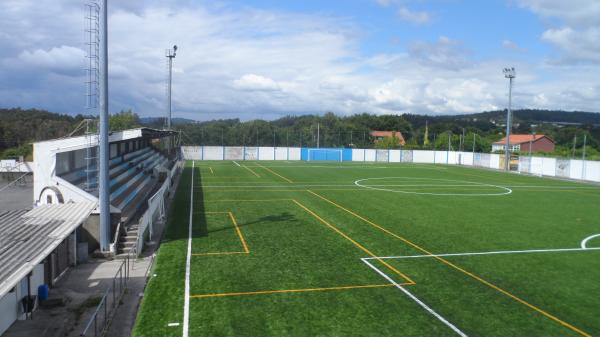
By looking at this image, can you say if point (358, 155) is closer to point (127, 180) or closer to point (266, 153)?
point (266, 153)

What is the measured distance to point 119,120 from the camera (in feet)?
313

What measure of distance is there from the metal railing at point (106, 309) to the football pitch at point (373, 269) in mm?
734

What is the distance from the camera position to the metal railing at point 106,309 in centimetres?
994

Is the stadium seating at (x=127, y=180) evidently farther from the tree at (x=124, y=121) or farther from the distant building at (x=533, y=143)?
the distant building at (x=533, y=143)

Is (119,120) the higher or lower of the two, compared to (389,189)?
higher

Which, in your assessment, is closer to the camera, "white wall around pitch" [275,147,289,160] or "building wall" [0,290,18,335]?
"building wall" [0,290,18,335]

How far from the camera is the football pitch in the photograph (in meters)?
11.0

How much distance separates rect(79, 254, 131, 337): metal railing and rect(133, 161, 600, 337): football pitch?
2.41ft

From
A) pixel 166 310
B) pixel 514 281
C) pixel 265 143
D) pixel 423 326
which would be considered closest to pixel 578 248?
pixel 514 281

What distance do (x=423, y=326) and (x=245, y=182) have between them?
3039 cm

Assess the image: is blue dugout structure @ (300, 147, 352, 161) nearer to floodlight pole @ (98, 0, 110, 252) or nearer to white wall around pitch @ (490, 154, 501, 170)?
white wall around pitch @ (490, 154, 501, 170)

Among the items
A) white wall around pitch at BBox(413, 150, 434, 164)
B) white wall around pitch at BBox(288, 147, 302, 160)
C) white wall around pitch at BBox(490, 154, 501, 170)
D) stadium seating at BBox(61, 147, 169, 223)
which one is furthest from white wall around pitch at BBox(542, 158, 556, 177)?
stadium seating at BBox(61, 147, 169, 223)

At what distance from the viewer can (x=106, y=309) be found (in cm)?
1140

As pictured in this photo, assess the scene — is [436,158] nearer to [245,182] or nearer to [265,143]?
[265,143]
